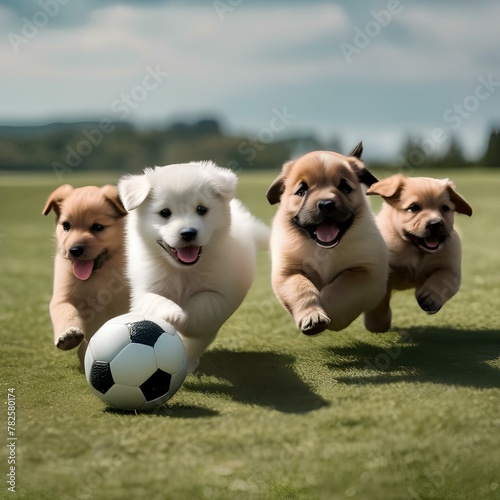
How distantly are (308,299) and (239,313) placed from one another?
6.81ft

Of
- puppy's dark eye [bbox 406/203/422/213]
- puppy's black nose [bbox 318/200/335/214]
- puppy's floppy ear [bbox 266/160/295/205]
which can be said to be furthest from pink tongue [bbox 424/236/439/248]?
puppy's floppy ear [bbox 266/160/295/205]

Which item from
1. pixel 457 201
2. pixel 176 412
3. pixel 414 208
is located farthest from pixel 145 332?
pixel 457 201

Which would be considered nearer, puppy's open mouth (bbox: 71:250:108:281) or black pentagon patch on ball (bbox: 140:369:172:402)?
black pentagon patch on ball (bbox: 140:369:172:402)

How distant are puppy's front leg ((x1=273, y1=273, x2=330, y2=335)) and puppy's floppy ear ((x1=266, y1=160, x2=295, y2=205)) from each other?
0.48m

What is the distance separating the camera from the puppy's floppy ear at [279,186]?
429cm

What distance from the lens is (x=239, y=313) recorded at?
5996 millimetres

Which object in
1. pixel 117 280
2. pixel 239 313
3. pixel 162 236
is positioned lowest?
pixel 239 313

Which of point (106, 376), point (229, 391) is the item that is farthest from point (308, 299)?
point (106, 376)

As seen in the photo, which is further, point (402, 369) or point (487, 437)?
point (402, 369)

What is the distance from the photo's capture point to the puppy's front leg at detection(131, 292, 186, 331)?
395cm

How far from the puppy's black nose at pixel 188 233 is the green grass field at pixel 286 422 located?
0.85 m

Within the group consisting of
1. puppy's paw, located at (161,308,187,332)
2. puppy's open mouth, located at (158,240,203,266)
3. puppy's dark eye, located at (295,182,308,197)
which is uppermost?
puppy's dark eye, located at (295,182,308,197)

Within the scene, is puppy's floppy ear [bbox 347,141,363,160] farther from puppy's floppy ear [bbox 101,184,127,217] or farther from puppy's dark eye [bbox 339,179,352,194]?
puppy's floppy ear [bbox 101,184,127,217]

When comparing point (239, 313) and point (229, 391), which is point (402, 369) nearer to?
point (229, 391)
